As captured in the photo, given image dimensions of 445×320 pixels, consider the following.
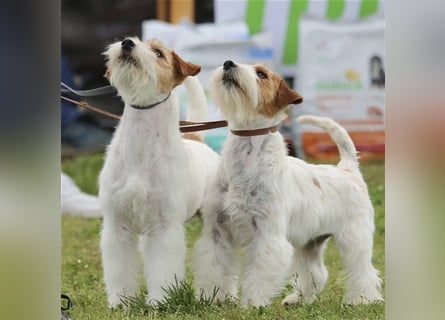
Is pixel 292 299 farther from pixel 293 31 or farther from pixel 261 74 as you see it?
pixel 293 31

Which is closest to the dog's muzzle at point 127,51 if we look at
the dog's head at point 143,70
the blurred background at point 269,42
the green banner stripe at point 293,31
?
the dog's head at point 143,70

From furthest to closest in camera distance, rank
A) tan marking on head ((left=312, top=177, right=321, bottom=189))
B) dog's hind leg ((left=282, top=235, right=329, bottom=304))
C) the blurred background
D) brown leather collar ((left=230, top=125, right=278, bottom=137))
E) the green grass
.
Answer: the blurred background
dog's hind leg ((left=282, top=235, right=329, bottom=304))
tan marking on head ((left=312, top=177, right=321, bottom=189))
brown leather collar ((left=230, top=125, right=278, bottom=137))
the green grass

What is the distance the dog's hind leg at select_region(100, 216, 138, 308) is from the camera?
5.03 metres

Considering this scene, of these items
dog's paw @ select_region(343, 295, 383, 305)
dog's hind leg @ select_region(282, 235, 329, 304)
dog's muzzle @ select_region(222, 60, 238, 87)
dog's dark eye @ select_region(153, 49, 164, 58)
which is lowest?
dog's paw @ select_region(343, 295, 383, 305)

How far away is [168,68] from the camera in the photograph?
16.1ft

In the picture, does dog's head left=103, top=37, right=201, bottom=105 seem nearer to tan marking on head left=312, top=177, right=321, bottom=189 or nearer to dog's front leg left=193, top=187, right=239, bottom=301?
dog's front leg left=193, top=187, right=239, bottom=301

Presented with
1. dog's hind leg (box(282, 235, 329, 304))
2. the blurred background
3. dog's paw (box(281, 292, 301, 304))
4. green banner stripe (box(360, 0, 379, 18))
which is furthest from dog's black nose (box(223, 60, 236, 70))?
green banner stripe (box(360, 0, 379, 18))

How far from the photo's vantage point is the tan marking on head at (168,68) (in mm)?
4852

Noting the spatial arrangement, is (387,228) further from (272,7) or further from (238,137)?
(272,7)

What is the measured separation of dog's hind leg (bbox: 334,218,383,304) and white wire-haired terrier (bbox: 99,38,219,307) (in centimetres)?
115

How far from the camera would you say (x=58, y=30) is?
323 cm

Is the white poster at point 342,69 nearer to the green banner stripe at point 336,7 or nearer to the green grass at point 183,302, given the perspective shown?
the green banner stripe at point 336,7

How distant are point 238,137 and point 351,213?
1029 millimetres

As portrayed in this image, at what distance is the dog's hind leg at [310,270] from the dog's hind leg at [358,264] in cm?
18
